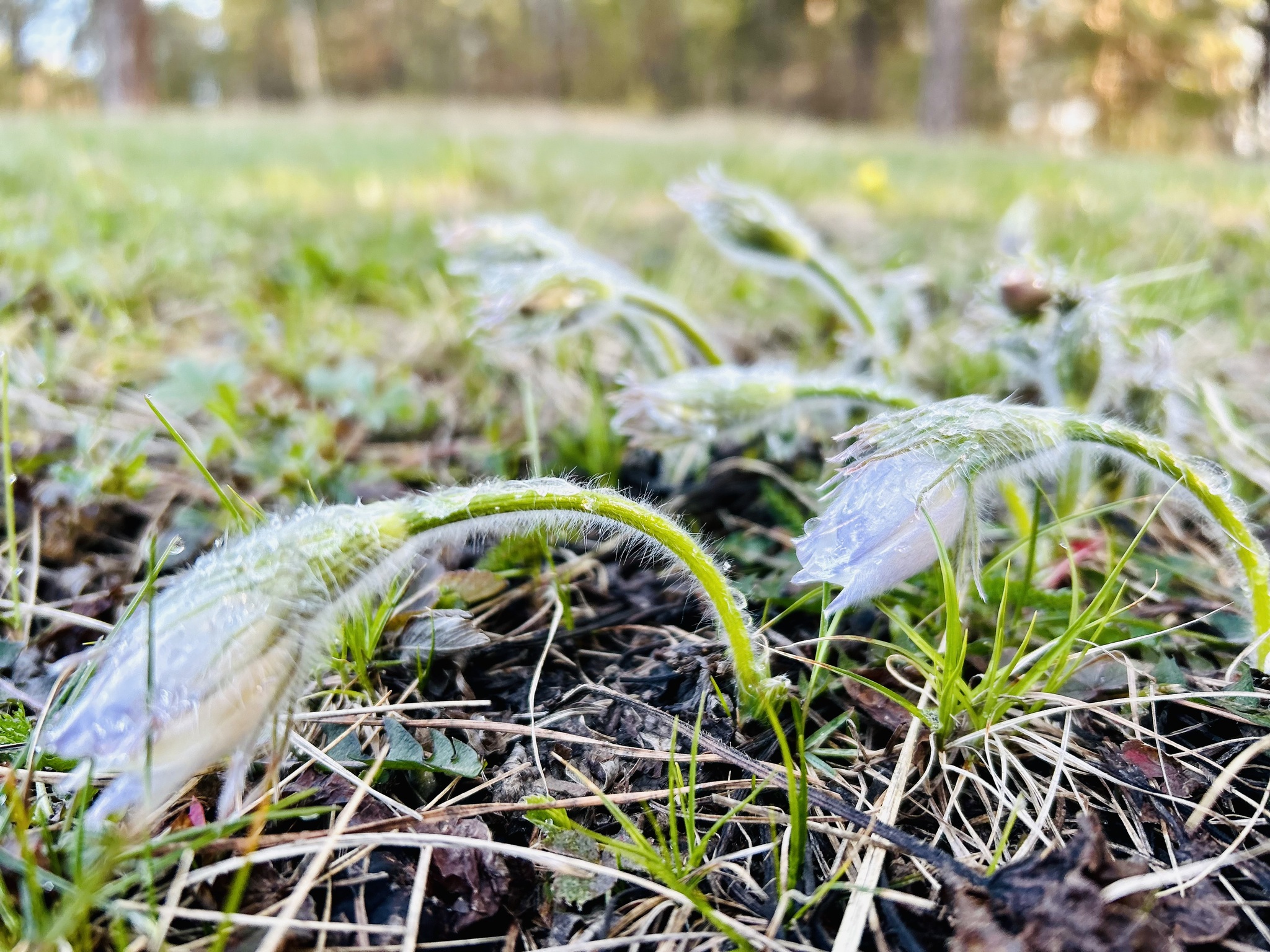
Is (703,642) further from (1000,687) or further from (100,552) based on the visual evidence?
(100,552)

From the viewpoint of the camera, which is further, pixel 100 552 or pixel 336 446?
pixel 336 446

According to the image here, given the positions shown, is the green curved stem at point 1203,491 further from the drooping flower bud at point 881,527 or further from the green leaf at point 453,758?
the green leaf at point 453,758

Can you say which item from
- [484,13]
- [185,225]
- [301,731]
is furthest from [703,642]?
[484,13]

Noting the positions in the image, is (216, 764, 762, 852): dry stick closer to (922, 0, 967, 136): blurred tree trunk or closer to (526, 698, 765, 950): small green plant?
(526, 698, 765, 950): small green plant

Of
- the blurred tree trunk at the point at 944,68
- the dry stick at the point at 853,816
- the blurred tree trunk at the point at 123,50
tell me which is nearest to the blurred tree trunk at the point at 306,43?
the blurred tree trunk at the point at 123,50

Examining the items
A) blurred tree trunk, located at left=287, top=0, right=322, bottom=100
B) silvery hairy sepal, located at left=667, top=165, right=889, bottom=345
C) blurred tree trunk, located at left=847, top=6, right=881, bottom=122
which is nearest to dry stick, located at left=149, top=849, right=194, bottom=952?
silvery hairy sepal, located at left=667, top=165, right=889, bottom=345
